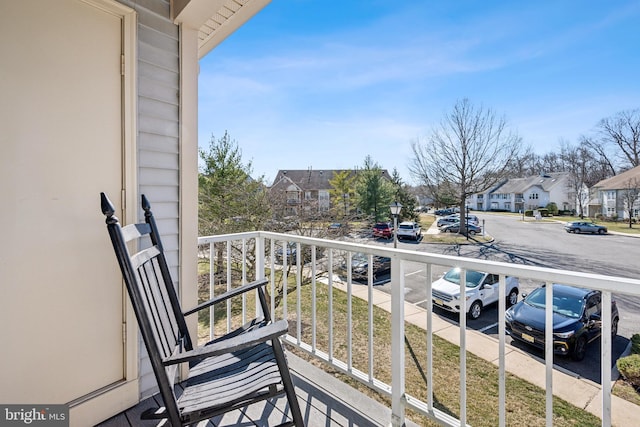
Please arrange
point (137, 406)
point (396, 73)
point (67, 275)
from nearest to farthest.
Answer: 1. point (67, 275)
2. point (137, 406)
3. point (396, 73)

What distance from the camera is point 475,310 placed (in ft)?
22.3

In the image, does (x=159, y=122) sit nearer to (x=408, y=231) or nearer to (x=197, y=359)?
(x=197, y=359)

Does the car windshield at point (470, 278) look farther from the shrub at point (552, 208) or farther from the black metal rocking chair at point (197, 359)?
the shrub at point (552, 208)

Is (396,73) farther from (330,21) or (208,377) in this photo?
(208,377)

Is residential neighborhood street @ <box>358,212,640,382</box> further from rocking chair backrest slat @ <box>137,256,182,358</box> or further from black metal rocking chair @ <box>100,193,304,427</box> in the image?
rocking chair backrest slat @ <box>137,256,182,358</box>

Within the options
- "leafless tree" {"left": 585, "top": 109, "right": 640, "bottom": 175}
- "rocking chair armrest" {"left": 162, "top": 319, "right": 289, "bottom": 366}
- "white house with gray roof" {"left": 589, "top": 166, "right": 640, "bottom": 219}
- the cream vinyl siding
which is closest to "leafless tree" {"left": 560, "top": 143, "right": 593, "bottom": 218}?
"leafless tree" {"left": 585, "top": 109, "right": 640, "bottom": 175}

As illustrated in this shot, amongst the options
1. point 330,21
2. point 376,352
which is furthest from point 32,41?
point 330,21

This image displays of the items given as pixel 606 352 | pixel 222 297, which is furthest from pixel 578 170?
pixel 222 297

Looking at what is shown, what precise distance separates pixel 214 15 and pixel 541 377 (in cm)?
577

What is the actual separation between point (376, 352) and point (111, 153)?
4794 mm

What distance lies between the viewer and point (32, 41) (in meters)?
1.31

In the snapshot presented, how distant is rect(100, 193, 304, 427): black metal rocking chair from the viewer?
1.03 meters

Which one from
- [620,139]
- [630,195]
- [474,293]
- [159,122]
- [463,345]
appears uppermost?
[620,139]

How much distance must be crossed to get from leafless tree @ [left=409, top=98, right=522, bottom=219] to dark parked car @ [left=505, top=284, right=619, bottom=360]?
15.5 m
